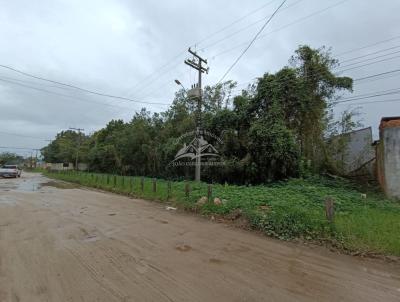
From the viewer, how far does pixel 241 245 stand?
6.05 metres

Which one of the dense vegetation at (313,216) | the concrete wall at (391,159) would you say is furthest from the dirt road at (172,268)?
the concrete wall at (391,159)

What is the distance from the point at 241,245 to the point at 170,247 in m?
1.50

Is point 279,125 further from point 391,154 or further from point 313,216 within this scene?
point 313,216

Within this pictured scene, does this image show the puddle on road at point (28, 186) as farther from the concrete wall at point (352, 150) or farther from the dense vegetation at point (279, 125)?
the concrete wall at point (352, 150)

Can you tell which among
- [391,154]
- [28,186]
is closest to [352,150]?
[391,154]

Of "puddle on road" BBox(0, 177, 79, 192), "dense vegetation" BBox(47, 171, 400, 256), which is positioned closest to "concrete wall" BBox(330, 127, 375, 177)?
"dense vegetation" BBox(47, 171, 400, 256)

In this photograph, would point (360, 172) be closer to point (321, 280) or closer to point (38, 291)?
point (321, 280)

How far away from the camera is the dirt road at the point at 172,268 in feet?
12.3

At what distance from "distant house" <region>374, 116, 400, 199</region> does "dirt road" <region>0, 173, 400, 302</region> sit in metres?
7.02

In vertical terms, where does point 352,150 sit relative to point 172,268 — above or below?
above

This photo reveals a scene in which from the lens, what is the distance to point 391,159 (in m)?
10.9

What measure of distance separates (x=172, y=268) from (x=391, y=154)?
10184 millimetres

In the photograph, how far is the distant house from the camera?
1073cm

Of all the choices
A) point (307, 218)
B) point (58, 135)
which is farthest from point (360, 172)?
point (58, 135)
